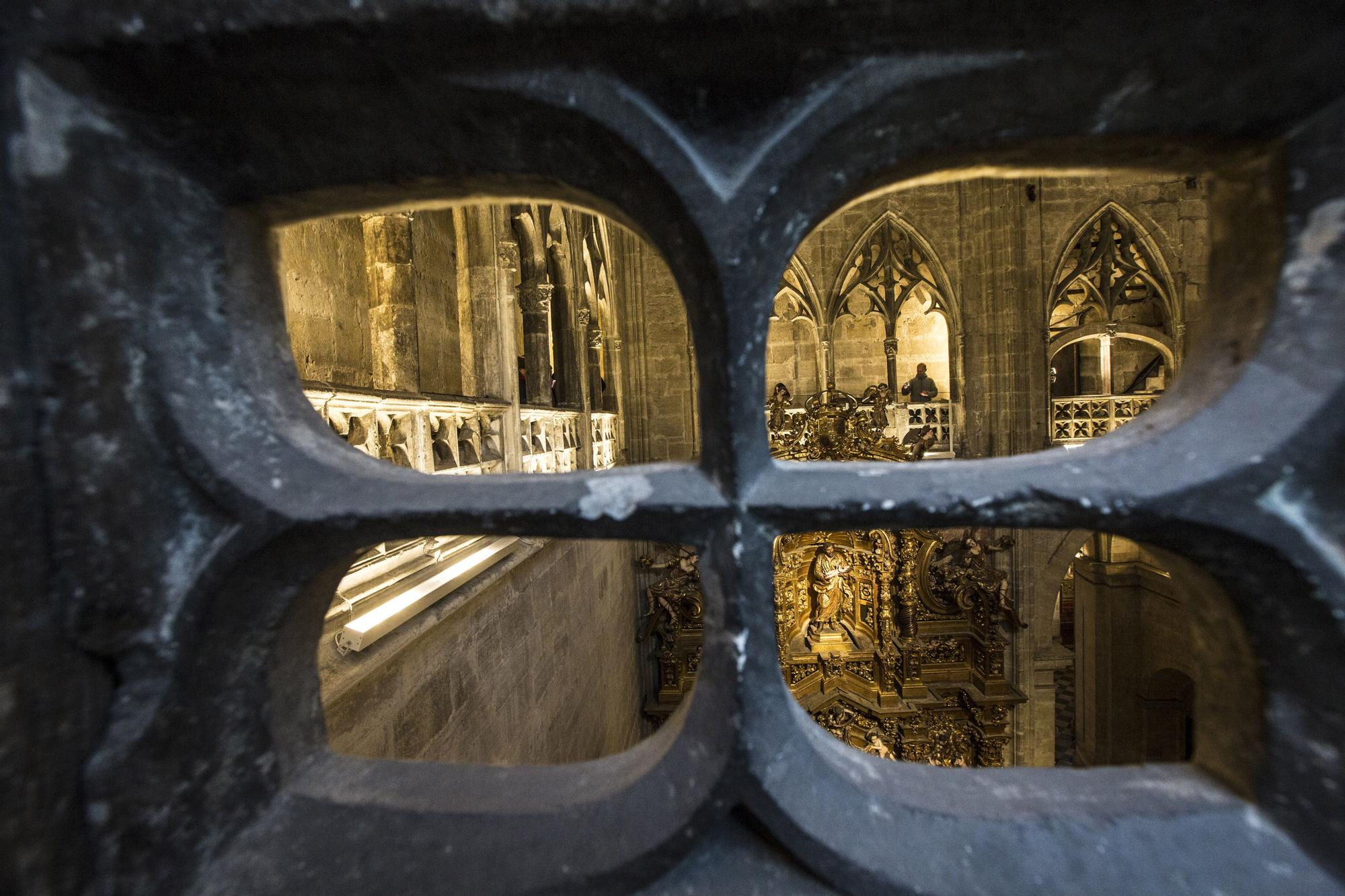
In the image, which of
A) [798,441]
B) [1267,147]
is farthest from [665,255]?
[798,441]

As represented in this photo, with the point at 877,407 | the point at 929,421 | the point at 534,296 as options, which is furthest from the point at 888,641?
the point at 534,296

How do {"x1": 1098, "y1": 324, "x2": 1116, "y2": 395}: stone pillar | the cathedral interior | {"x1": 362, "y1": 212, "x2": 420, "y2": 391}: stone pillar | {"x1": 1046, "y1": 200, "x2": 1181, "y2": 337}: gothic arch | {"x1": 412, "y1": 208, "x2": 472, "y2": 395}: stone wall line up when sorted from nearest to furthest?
1. the cathedral interior
2. {"x1": 362, "y1": 212, "x2": 420, "y2": 391}: stone pillar
3. {"x1": 412, "y1": 208, "x2": 472, "y2": 395}: stone wall
4. {"x1": 1046, "y1": 200, "x2": 1181, "y2": 337}: gothic arch
5. {"x1": 1098, "y1": 324, "x2": 1116, "y2": 395}: stone pillar

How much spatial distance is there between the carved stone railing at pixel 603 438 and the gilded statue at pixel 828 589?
7.30 feet

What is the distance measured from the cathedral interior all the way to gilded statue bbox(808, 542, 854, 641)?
0.03 m

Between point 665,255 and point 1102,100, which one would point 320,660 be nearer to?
point 665,255

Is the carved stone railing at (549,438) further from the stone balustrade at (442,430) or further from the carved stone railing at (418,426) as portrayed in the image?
the carved stone railing at (418,426)

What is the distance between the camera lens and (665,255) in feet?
1.91

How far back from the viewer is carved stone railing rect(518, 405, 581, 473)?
3518 mm

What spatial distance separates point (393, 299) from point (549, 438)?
1.36 meters

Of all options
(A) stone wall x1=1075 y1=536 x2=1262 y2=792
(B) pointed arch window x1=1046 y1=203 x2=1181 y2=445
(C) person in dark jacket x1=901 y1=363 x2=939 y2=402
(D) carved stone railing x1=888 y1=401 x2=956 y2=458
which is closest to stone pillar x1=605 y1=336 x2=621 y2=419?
(D) carved stone railing x1=888 y1=401 x2=956 y2=458

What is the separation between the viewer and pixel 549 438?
401 centimetres

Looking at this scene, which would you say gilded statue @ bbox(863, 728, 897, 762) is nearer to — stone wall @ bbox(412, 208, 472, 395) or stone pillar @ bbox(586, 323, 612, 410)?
stone pillar @ bbox(586, 323, 612, 410)

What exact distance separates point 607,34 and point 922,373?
932 cm

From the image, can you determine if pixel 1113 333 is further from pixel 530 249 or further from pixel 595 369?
pixel 530 249
